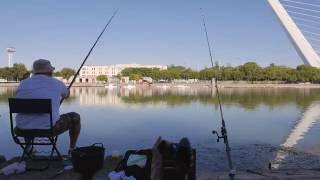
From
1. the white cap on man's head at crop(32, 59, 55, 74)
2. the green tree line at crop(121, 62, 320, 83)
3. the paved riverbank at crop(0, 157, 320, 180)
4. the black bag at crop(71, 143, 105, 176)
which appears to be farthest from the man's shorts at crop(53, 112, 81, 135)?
the green tree line at crop(121, 62, 320, 83)

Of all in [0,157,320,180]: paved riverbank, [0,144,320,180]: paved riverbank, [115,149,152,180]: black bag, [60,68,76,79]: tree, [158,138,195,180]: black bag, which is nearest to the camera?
[158,138,195,180]: black bag

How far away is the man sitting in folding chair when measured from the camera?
428 cm

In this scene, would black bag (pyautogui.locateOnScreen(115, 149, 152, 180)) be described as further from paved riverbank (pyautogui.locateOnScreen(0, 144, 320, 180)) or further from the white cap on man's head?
the white cap on man's head

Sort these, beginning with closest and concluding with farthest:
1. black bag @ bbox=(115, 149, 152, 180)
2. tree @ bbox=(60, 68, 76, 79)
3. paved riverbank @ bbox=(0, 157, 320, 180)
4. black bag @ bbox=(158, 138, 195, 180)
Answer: black bag @ bbox=(158, 138, 195, 180)
black bag @ bbox=(115, 149, 152, 180)
paved riverbank @ bbox=(0, 157, 320, 180)
tree @ bbox=(60, 68, 76, 79)

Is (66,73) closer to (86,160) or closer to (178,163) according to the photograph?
(86,160)

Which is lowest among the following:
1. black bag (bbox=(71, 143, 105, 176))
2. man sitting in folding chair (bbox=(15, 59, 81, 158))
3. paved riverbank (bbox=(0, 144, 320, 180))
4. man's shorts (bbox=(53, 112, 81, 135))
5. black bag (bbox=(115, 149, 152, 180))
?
paved riverbank (bbox=(0, 144, 320, 180))

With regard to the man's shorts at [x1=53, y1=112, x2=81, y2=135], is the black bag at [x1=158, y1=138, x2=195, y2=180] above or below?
below

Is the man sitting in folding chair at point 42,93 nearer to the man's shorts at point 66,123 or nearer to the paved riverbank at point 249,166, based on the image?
the man's shorts at point 66,123

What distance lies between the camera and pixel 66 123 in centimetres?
452

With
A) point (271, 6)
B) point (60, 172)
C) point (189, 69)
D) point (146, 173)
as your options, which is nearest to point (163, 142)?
point (146, 173)

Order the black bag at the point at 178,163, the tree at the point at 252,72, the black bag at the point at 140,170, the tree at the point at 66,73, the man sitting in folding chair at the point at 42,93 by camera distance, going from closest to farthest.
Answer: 1. the black bag at the point at 178,163
2. the black bag at the point at 140,170
3. the man sitting in folding chair at the point at 42,93
4. the tree at the point at 252,72
5. the tree at the point at 66,73

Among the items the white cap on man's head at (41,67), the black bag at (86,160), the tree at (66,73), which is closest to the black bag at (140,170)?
the black bag at (86,160)

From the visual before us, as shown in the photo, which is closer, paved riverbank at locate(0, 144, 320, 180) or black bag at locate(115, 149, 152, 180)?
black bag at locate(115, 149, 152, 180)

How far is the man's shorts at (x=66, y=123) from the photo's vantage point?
14.3 ft
